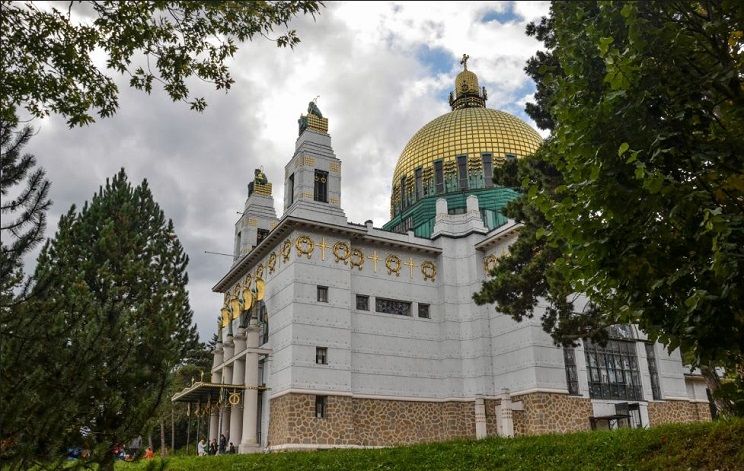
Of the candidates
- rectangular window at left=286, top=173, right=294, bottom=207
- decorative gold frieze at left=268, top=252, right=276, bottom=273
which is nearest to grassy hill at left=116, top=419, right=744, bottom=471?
decorative gold frieze at left=268, top=252, right=276, bottom=273

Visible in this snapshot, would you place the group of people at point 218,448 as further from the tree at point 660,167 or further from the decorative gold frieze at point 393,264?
the tree at point 660,167

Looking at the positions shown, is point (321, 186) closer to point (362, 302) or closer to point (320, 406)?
point (362, 302)

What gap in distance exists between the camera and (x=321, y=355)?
85.9 ft

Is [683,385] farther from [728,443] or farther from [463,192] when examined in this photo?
[728,443]

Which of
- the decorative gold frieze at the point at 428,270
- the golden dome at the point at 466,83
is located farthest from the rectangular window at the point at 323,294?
the golden dome at the point at 466,83

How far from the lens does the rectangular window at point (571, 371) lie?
27.5 metres

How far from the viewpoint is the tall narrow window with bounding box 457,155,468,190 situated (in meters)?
34.8

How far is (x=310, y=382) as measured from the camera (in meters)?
25.3

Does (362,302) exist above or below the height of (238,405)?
above

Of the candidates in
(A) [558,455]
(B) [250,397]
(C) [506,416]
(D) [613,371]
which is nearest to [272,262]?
(B) [250,397]

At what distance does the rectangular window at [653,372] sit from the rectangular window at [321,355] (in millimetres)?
15446

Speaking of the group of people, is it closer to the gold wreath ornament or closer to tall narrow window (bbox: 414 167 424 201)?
the gold wreath ornament

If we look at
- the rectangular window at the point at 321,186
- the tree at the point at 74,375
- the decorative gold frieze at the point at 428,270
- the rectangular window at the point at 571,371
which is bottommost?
the tree at the point at 74,375

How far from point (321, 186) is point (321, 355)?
7.75 m
